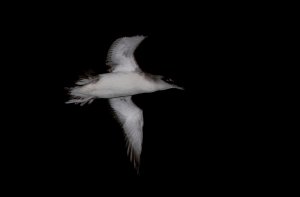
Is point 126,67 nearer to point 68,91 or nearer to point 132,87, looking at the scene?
point 132,87

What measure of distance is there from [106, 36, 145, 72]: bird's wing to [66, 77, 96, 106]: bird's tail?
24 cm

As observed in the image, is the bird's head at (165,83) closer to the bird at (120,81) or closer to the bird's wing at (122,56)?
the bird at (120,81)

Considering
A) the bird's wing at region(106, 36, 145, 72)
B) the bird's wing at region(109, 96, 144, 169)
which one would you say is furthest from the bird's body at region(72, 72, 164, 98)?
the bird's wing at region(109, 96, 144, 169)

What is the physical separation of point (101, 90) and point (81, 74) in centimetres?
20

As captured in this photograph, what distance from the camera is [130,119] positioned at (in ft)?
13.1

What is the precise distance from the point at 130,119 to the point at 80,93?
2.03 feet

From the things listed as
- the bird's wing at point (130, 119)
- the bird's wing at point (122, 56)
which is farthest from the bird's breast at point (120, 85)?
the bird's wing at point (130, 119)

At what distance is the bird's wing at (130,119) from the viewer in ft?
12.9

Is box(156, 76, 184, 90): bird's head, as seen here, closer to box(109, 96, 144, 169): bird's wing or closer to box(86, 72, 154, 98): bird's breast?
box(86, 72, 154, 98): bird's breast

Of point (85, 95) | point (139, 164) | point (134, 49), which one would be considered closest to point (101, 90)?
point (85, 95)

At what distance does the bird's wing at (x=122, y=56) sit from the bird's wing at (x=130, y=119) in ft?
1.30

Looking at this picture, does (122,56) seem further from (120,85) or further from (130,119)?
(130,119)

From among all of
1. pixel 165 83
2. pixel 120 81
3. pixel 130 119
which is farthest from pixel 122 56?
pixel 130 119

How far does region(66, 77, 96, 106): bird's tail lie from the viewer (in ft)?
11.5
